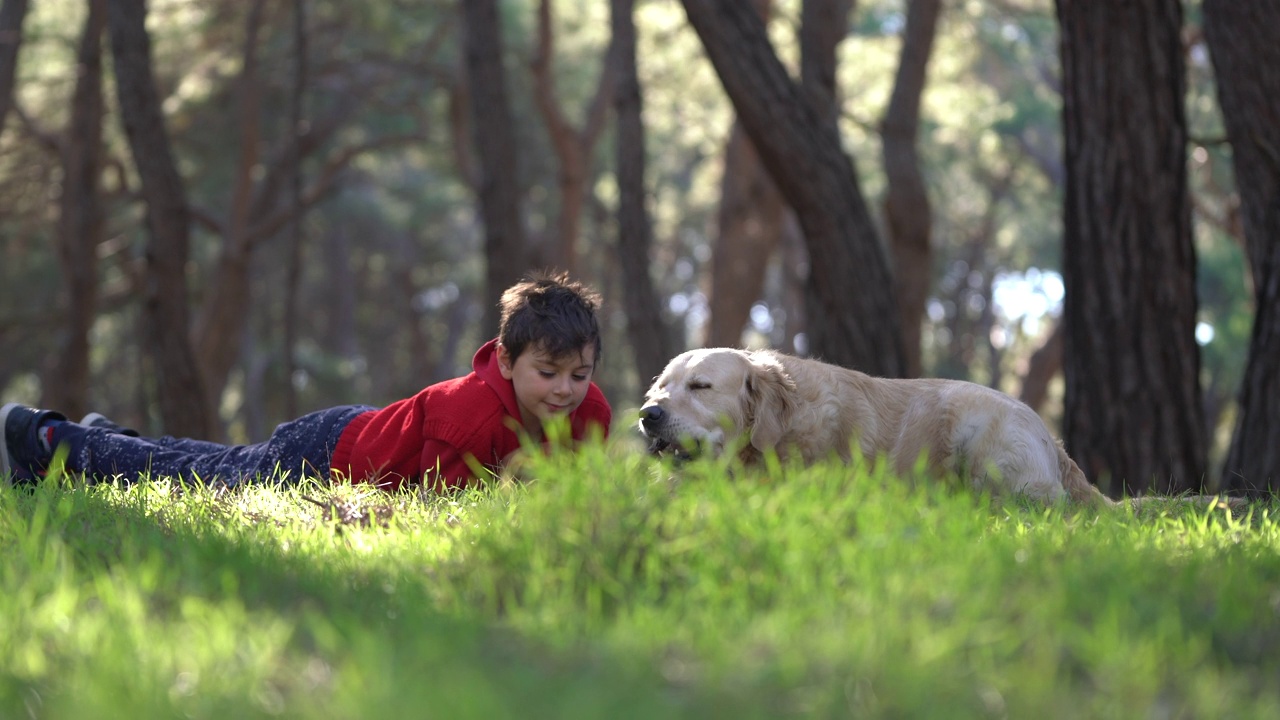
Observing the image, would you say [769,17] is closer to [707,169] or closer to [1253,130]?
[1253,130]

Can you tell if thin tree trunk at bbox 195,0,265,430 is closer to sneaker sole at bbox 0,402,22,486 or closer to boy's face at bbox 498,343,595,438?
sneaker sole at bbox 0,402,22,486

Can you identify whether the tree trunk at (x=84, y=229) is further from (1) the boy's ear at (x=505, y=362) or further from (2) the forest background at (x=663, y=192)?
(1) the boy's ear at (x=505, y=362)

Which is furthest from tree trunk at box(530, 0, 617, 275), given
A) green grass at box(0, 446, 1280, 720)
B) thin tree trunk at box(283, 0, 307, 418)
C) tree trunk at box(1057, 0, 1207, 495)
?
green grass at box(0, 446, 1280, 720)

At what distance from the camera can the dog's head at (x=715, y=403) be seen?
5.25m

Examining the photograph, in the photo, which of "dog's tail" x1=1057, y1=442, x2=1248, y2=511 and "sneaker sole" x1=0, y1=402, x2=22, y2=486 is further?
"sneaker sole" x1=0, y1=402, x2=22, y2=486

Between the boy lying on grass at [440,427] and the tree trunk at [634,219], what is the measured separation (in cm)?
724

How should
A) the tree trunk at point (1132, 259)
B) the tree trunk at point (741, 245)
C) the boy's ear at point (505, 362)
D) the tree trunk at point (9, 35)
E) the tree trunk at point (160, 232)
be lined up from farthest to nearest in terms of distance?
the tree trunk at point (741, 245) → the tree trunk at point (9, 35) → the tree trunk at point (160, 232) → the tree trunk at point (1132, 259) → the boy's ear at point (505, 362)

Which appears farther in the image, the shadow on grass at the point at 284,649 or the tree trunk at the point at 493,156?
the tree trunk at the point at 493,156

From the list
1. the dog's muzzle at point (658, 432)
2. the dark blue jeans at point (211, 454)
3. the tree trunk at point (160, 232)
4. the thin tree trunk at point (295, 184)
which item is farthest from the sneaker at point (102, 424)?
the thin tree trunk at point (295, 184)

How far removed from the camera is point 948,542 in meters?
3.69

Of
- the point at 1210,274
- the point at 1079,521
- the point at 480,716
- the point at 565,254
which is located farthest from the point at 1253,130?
the point at 1210,274

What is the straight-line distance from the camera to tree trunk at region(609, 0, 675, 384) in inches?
551

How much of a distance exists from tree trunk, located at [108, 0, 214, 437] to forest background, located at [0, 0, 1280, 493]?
0.10ft

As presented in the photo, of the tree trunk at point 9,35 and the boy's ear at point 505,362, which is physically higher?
the tree trunk at point 9,35
